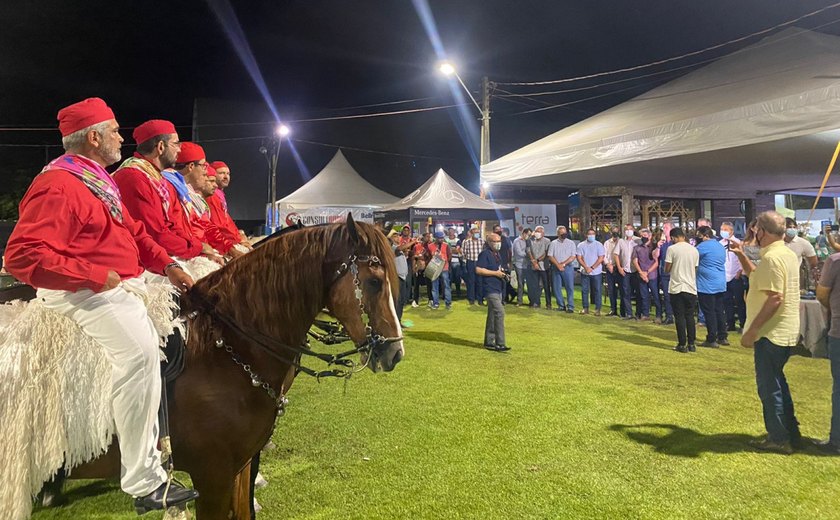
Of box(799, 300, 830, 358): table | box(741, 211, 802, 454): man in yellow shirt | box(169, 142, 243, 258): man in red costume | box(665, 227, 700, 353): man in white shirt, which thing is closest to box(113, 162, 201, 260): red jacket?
box(169, 142, 243, 258): man in red costume

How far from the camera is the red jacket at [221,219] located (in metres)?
4.37

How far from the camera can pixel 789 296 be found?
411cm

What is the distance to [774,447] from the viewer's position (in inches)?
164

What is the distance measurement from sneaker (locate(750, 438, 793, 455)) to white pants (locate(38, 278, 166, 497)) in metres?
4.80

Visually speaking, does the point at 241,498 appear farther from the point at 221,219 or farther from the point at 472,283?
the point at 472,283

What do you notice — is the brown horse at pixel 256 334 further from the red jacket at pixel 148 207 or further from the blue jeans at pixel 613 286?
the blue jeans at pixel 613 286

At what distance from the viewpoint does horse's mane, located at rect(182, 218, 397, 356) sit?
2.55 m

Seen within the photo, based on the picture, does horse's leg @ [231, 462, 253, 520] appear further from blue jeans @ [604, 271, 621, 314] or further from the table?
blue jeans @ [604, 271, 621, 314]

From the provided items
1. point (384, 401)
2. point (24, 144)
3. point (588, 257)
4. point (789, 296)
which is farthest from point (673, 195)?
point (24, 144)

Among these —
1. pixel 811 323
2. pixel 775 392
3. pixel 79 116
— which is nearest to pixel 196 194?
pixel 79 116

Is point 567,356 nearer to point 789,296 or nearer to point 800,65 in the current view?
point 789,296

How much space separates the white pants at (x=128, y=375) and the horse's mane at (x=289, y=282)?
426 mm

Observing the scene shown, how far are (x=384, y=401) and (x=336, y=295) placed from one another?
3.53 m

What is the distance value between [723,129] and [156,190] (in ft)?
24.1
